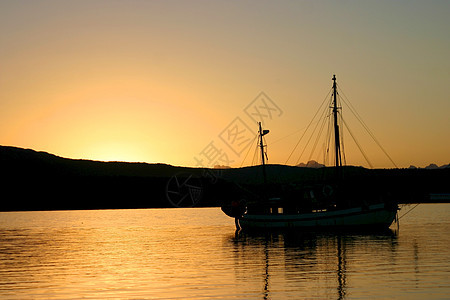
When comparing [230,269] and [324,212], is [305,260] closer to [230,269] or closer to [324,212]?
[230,269]

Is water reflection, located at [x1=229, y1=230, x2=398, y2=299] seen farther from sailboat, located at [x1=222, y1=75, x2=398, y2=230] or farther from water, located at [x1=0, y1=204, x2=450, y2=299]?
sailboat, located at [x1=222, y1=75, x2=398, y2=230]

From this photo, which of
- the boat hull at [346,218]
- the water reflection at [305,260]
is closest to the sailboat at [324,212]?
the boat hull at [346,218]

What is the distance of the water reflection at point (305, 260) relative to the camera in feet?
86.9

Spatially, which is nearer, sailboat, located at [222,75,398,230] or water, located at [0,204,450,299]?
water, located at [0,204,450,299]

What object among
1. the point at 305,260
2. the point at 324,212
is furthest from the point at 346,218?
the point at 305,260

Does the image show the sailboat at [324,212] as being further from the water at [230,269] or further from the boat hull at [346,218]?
the water at [230,269]

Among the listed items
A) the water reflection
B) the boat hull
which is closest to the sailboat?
the boat hull

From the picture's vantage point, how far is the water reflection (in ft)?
86.9

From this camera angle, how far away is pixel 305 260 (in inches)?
1447

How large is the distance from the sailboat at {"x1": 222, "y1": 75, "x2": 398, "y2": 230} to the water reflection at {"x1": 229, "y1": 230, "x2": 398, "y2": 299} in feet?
33.4

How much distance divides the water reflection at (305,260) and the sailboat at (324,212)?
10.2 metres

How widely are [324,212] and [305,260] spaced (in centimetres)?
3069

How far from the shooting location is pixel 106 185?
194m

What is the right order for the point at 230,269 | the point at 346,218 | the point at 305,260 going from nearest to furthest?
the point at 230,269
the point at 305,260
the point at 346,218
